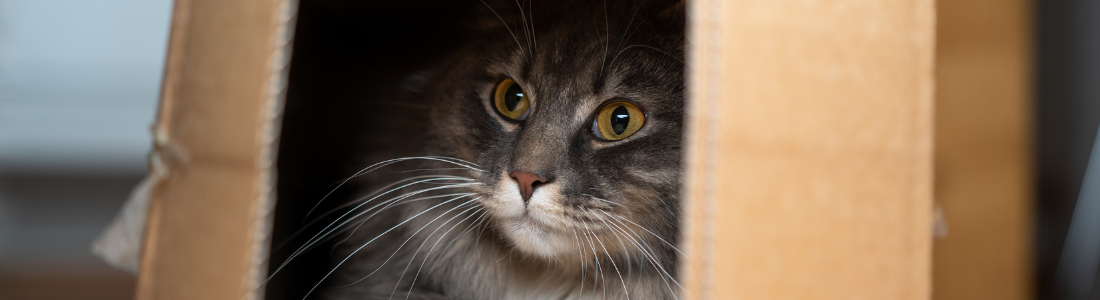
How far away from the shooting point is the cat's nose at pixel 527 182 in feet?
2.91

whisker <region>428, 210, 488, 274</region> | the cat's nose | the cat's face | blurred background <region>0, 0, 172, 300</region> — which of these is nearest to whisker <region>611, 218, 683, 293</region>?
the cat's face

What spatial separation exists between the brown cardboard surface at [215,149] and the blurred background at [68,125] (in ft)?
4.46

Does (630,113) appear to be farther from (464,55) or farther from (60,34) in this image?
(60,34)

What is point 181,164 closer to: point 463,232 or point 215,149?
point 215,149

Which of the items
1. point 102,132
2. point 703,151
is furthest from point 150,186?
point 102,132

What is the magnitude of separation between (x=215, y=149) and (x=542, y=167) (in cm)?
42

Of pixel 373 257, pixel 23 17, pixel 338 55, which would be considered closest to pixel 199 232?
pixel 373 257

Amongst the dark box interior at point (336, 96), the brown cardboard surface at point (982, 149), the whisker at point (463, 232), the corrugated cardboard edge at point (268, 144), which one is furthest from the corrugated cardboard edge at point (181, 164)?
the brown cardboard surface at point (982, 149)

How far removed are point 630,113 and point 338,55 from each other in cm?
63

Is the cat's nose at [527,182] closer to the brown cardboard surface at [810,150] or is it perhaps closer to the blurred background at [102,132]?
the brown cardboard surface at [810,150]

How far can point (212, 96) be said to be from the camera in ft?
→ 2.10

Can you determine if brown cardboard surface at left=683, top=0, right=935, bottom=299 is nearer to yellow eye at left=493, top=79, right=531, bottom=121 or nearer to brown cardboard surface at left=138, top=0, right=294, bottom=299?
brown cardboard surface at left=138, top=0, right=294, bottom=299

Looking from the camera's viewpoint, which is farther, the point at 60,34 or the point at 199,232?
the point at 60,34

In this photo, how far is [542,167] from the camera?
2.93 ft
